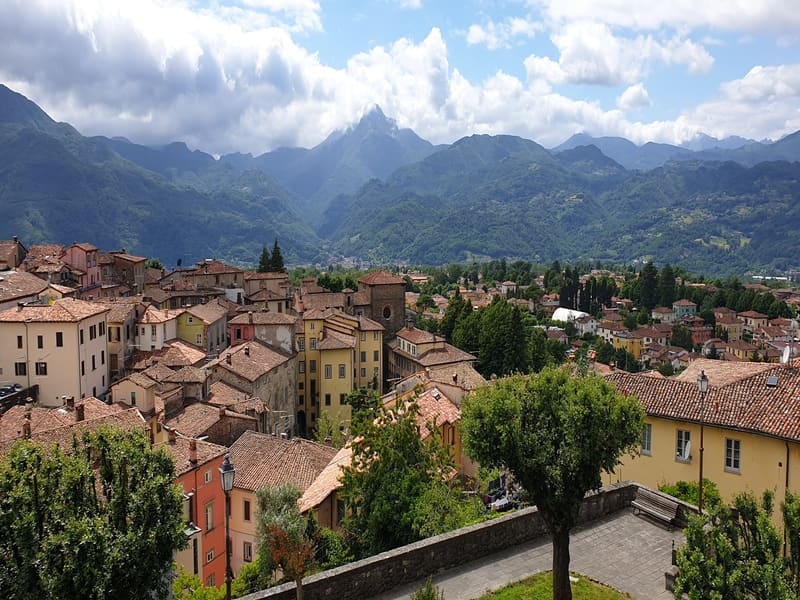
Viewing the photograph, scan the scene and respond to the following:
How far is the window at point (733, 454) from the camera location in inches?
782

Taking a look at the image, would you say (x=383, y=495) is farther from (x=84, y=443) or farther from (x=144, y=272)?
(x=144, y=272)

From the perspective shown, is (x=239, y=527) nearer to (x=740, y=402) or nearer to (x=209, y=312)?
(x=740, y=402)

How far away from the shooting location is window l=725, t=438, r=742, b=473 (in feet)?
65.2

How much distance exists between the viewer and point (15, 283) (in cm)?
5128

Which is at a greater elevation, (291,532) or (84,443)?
(84,443)

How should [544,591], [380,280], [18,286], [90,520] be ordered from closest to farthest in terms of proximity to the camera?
1. [90,520]
2. [544,591]
3. [18,286]
4. [380,280]

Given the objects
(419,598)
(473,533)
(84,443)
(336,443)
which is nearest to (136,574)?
(84,443)

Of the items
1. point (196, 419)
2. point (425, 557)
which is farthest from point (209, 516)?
point (425, 557)

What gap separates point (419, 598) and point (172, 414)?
3152 cm

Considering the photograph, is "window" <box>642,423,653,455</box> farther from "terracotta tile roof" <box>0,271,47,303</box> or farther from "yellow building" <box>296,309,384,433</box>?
"terracotta tile roof" <box>0,271,47,303</box>

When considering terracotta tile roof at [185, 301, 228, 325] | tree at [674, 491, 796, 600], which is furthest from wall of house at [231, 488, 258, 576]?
terracotta tile roof at [185, 301, 228, 325]

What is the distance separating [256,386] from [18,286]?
20.2 metres

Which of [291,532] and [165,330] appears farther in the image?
[165,330]

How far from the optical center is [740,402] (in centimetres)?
2069
